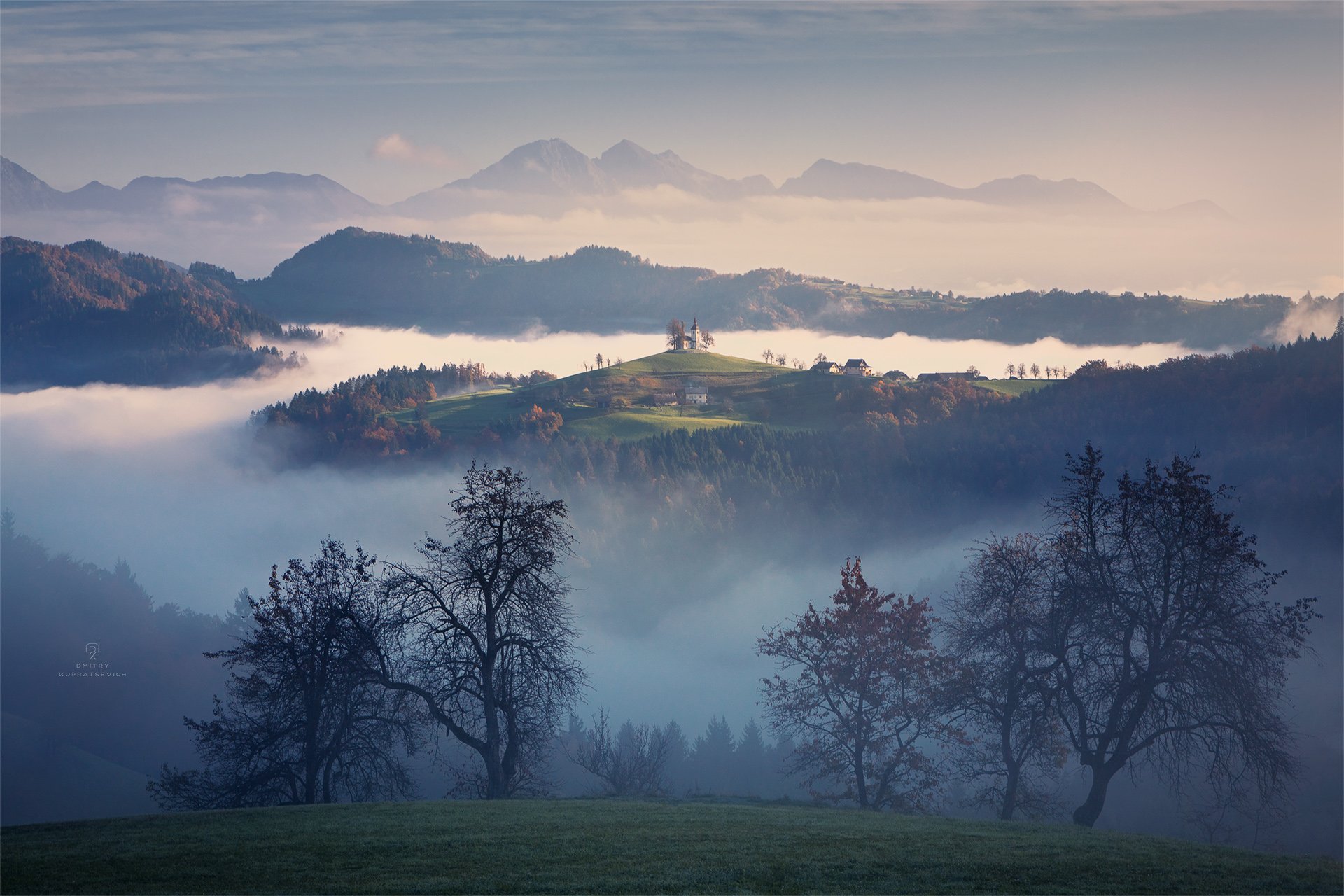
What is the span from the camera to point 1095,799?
3209 cm

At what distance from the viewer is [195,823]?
885 inches

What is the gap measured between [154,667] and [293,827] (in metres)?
133

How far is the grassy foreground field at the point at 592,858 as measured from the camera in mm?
17297

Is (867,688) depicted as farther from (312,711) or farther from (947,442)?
(947,442)

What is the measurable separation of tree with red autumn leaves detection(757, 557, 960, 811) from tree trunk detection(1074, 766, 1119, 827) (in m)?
6.11

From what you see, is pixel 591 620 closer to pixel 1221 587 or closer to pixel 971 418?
pixel 971 418

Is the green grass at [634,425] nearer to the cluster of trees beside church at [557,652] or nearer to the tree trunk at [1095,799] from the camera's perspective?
the cluster of trees beside church at [557,652]

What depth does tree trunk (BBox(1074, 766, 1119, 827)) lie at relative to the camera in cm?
3172

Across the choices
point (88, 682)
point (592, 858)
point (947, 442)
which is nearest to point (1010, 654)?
point (592, 858)

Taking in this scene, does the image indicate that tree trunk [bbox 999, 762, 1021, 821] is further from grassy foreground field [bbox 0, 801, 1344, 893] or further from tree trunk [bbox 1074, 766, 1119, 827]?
grassy foreground field [bbox 0, 801, 1344, 893]

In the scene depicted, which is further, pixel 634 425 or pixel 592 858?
pixel 634 425

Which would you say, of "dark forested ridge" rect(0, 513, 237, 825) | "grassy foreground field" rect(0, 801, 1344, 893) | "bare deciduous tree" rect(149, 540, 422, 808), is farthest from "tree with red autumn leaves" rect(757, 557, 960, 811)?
"dark forested ridge" rect(0, 513, 237, 825)

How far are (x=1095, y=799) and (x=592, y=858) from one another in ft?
66.3

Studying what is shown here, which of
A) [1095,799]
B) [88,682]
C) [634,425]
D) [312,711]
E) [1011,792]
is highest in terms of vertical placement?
[634,425]
